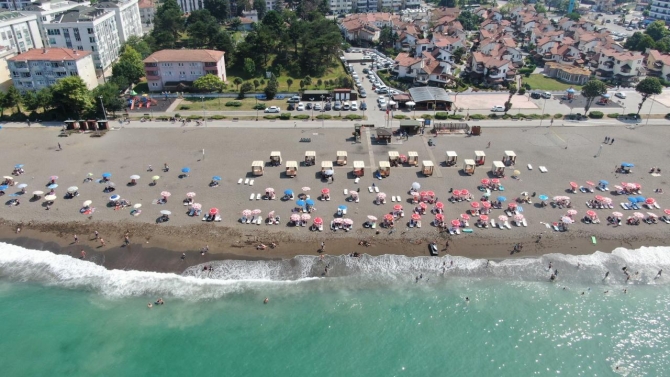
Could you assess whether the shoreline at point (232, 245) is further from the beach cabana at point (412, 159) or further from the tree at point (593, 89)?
the tree at point (593, 89)

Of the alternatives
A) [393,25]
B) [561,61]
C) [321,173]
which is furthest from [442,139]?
[393,25]

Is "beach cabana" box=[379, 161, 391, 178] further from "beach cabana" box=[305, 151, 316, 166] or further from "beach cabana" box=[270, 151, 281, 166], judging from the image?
"beach cabana" box=[270, 151, 281, 166]

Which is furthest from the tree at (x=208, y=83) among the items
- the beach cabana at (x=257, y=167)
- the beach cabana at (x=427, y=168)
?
the beach cabana at (x=427, y=168)

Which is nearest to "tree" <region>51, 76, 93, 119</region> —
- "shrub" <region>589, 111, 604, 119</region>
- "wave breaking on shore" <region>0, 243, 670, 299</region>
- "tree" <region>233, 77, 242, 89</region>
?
"tree" <region>233, 77, 242, 89</region>

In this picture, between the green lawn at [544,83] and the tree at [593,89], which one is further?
the green lawn at [544,83]

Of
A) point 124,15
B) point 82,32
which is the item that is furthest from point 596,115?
point 124,15

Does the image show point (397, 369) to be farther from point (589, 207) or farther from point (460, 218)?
point (589, 207)
